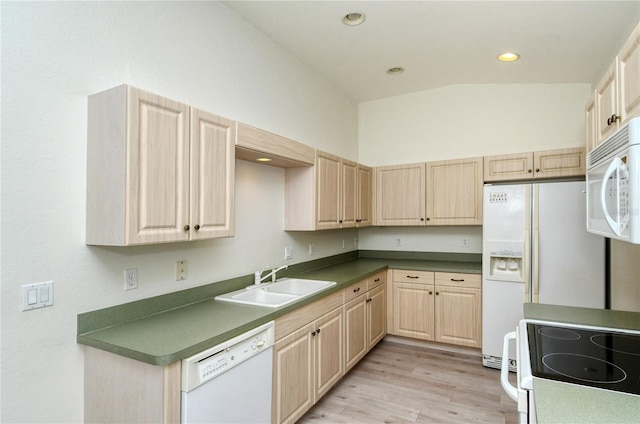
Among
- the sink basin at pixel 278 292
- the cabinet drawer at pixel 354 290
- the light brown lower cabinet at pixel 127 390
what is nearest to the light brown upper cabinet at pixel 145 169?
the light brown lower cabinet at pixel 127 390

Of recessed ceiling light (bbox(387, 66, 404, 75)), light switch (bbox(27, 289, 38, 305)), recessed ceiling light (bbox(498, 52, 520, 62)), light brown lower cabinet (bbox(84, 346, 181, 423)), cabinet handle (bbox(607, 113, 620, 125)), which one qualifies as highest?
recessed ceiling light (bbox(387, 66, 404, 75))

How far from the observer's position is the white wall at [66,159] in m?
1.42

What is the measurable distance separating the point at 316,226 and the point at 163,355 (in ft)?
5.97

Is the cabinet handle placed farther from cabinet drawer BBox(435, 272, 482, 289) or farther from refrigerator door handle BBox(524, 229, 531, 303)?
cabinet drawer BBox(435, 272, 482, 289)

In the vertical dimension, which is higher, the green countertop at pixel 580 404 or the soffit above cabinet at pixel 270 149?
the soffit above cabinet at pixel 270 149

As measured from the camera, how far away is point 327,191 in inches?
126

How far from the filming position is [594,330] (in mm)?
1677

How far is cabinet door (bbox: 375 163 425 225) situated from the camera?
3939 millimetres

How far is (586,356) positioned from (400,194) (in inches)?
110

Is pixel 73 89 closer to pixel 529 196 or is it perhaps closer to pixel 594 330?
pixel 594 330

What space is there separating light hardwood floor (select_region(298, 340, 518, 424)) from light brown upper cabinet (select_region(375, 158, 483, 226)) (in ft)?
4.73

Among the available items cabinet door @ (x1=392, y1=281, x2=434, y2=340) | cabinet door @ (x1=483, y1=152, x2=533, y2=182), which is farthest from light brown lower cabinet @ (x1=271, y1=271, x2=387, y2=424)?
cabinet door @ (x1=483, y1=152, x2=533, y2=182)

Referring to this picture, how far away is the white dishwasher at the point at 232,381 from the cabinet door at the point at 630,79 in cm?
196

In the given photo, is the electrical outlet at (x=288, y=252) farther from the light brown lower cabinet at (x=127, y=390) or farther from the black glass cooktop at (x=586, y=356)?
the black glass cooktop at (x=586, y=356)
